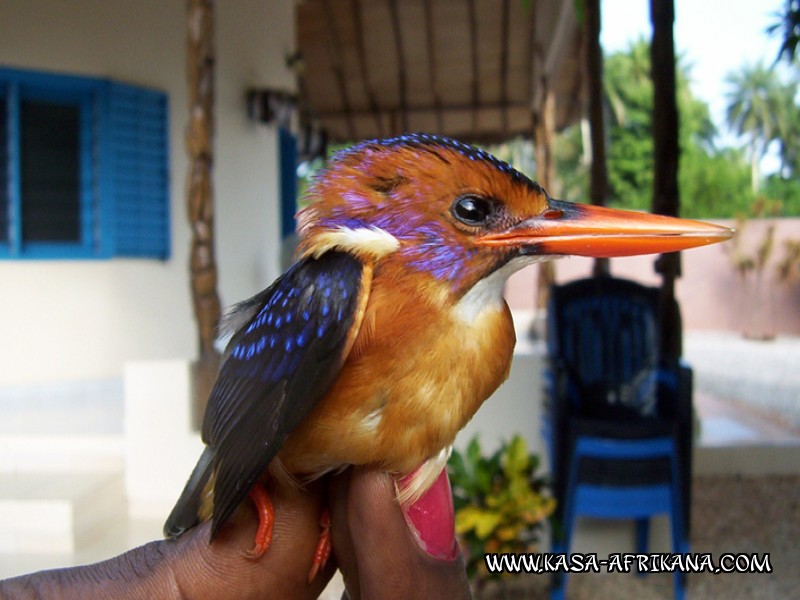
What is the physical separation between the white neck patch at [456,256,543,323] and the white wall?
15.1 feet

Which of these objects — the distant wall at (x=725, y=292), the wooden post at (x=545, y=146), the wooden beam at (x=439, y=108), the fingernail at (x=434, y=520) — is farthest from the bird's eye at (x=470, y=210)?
the distant wall at (x=725, y=292)

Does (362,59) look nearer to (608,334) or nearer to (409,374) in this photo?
(608,334)

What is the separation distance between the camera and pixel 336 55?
30.6 feet

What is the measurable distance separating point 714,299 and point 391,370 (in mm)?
A: 16866

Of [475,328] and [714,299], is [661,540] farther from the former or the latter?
[714,299]

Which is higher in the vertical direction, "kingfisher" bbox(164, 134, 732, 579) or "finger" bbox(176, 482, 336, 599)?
"kingfisher" bbox(164, 134, 732, 579)

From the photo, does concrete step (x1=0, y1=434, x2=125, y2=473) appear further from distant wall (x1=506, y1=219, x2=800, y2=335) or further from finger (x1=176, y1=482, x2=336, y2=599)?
distant wall (x1=506, y1=219, x2=800, y2=335)

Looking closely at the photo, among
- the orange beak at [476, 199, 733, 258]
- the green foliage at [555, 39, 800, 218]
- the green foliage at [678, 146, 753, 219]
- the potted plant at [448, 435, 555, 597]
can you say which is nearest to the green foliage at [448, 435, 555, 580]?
the potted plant at [448, 435, 555, 597]

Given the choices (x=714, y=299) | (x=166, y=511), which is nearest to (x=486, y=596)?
(x=166, y=511)

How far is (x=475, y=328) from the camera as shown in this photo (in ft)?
2.95

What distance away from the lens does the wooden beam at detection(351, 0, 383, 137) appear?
8249 millimetres

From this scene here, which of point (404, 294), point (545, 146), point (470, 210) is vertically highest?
point (545, 146)

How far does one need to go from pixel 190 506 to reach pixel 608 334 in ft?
10.0

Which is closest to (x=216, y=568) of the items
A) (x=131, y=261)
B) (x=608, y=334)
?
(x=608, y=334)
